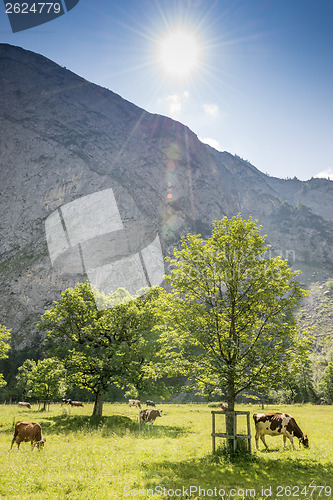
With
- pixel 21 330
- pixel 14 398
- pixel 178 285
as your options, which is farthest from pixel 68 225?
pixel 178 285

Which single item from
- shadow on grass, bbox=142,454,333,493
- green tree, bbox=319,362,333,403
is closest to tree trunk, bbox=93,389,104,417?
shadow on grass, bbox=142,454,333,493

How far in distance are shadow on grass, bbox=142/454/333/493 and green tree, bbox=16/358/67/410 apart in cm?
1694

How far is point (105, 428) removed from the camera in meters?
21.0

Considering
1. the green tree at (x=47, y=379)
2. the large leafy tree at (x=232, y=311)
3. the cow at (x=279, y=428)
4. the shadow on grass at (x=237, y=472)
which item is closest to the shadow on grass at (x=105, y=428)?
the green tree at (x=47, y=379)

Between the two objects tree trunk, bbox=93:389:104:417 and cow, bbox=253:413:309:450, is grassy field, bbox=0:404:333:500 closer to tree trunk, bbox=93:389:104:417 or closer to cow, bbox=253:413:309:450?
cow, bbox=253:413:309:450

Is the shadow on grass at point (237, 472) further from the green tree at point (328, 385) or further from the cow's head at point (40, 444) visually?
the green tree at point (328, 385)

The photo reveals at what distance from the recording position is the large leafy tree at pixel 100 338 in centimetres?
2534

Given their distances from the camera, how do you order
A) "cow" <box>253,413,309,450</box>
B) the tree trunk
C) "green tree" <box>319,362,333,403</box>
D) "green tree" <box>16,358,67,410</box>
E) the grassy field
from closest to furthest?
the grassy field, "cow" <box>253,413,309,450</box>, "green tree" <box>16,358,67,410</box>, the tree trunk, "green tree" <box>319,362,333,403</box>

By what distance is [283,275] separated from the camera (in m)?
15.2

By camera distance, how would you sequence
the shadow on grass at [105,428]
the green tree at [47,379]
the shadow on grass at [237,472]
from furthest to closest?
1. the green tree at [47,379]
2. the shadow on grass at [105,428]
3. the shadow on grass at [237,472]

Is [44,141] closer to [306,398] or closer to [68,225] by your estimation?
[68,225]

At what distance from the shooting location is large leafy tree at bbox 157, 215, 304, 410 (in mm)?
14148

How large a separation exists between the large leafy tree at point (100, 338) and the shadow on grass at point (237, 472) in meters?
14.2

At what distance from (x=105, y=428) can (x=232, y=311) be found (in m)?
15.0
